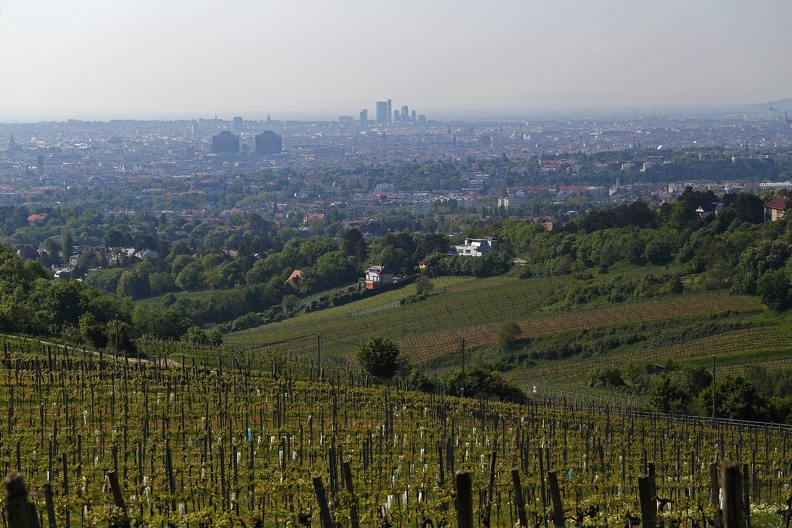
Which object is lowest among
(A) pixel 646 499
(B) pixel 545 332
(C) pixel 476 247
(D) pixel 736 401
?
(C) pixel 476 247

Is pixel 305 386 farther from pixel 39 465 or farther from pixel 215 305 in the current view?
pixel 215 305

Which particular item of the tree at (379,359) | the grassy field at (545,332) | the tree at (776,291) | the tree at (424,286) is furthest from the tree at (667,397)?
the tree at (424,286)

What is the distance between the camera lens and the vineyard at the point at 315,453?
1102 centimetres

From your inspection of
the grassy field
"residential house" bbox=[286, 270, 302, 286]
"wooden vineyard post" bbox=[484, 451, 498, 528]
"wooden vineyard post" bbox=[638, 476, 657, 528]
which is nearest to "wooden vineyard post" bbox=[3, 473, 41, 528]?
"wooden vineyard post" bbox=[638, 476, 657, 528]

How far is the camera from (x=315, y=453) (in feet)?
49.4

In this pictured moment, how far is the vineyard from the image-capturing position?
36.1 feet

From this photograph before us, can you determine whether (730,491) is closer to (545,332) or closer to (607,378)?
(607,378)

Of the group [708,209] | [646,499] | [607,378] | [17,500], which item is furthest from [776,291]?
[17,500]

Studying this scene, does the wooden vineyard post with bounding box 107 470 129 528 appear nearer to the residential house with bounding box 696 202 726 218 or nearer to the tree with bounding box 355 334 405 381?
the tree with bounding box 355 334 405 381

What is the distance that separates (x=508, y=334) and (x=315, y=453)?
32.4 metres

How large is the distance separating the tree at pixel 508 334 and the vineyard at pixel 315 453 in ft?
63.9

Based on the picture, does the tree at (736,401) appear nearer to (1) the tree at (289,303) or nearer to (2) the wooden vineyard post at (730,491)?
(2) the wooden vineyard post at (730,491)

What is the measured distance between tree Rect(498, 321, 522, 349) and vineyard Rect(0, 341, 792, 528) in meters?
19.5

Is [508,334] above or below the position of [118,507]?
below
